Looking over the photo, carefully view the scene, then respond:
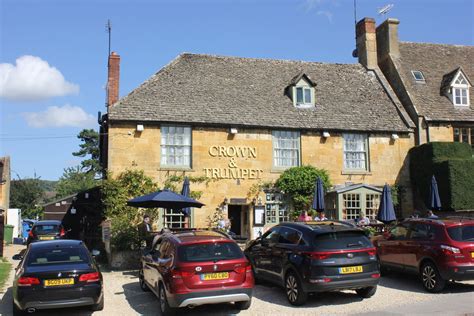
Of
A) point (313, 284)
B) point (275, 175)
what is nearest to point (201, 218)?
point (275, 175)

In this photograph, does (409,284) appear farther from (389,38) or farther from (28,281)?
(389,38)

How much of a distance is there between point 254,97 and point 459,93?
11410 mm

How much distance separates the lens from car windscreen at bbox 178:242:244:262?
8961 millimetres

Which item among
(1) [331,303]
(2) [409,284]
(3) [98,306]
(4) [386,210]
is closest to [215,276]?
(3) [98,306]

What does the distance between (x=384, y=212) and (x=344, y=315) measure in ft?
32.4

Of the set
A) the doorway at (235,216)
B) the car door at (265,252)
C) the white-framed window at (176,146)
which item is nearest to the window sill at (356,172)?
the doorway at (235,216)

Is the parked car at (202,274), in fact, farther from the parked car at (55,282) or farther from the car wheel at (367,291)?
the car wheel at (367,291)

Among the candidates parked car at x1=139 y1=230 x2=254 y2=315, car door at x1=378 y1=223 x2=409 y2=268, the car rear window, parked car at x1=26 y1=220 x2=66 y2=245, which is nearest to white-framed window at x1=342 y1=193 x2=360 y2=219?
car door at x1=378 y1=223 x2=409 y2=268

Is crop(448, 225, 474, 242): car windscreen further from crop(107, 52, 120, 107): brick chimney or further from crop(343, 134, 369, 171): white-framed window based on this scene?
crop(107, 52, 120, 107): brick chimney

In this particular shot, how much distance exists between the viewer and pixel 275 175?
21.7 m

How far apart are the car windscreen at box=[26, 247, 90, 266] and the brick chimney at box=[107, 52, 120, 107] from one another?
40.7 feet

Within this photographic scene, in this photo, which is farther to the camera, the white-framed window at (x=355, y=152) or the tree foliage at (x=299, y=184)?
the white-framed window at (x=355, y=152)

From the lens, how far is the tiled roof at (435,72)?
79.3ft

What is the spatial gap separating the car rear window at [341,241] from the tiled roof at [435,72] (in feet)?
50.8
